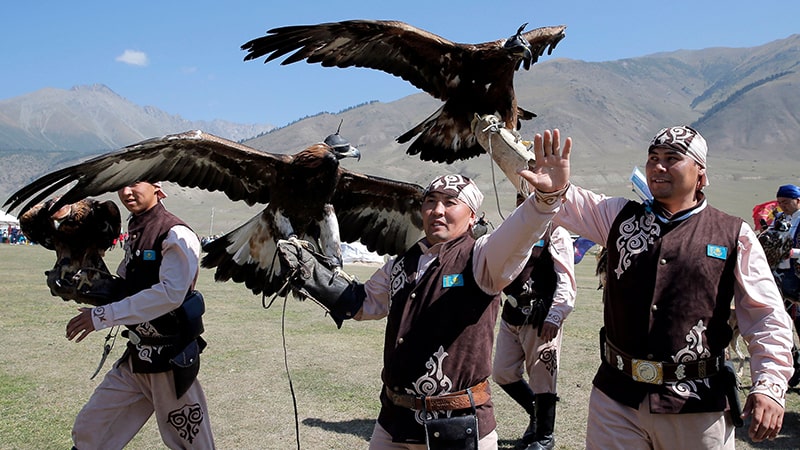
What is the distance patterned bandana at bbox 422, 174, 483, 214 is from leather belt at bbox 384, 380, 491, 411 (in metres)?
0.74

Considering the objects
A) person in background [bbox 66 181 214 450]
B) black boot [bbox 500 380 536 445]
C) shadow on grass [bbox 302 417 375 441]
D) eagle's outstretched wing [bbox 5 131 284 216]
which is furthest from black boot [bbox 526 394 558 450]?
eagle's outstretched wing [bbox 5 131 284 216]

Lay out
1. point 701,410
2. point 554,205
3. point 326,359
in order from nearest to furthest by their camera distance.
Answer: point 554,205, point 701,410, point 326,359

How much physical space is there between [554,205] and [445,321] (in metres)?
0.64

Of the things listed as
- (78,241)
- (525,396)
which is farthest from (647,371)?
(78,241)

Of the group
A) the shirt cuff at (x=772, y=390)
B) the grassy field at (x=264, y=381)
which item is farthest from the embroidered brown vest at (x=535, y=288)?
the shirt cuff at (x=772, y=390)

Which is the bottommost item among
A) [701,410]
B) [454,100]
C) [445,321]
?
[701,410]

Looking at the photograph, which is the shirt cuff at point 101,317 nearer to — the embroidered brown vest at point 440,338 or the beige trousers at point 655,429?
the embroidered brown vest at point 440,338

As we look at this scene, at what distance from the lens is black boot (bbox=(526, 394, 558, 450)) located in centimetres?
456

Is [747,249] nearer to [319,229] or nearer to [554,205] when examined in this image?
[554,205]

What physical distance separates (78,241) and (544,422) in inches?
128

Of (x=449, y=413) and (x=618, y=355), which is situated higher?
(x=618, y=355)

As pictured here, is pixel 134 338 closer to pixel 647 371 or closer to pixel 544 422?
pixel 647 371

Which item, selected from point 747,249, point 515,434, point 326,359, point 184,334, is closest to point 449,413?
point 747,249

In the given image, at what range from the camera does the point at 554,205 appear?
2199mm
